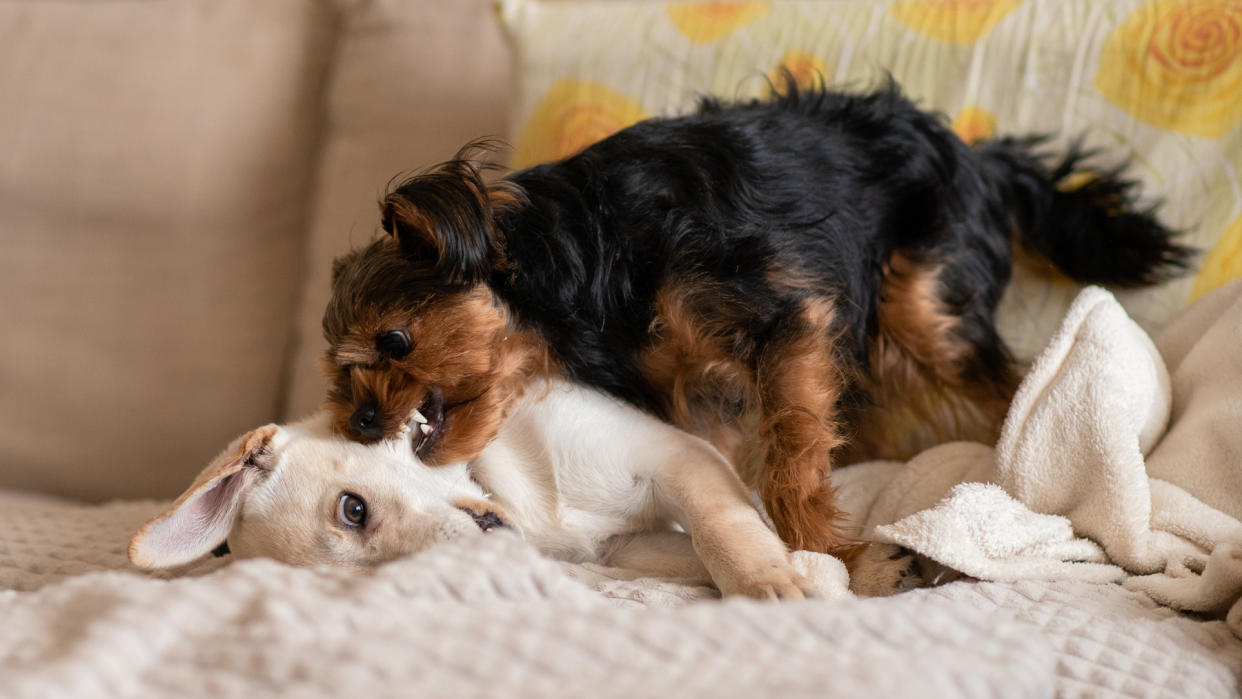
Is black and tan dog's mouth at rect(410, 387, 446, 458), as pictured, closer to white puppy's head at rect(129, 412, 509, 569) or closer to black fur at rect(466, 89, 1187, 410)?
white puppy's head at rect(129, 412, 509, 569)

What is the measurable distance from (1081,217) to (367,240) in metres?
1.52

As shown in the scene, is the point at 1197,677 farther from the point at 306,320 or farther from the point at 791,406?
the point at 306,320

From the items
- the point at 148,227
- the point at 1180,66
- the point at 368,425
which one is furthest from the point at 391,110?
the point at 1180,66

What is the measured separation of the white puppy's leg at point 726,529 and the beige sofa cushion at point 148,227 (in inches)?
58.2

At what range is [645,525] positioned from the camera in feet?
4.94

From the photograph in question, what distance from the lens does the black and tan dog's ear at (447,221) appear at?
4.53ft

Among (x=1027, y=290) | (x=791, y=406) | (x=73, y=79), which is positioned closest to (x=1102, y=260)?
(x=1027, y=290)

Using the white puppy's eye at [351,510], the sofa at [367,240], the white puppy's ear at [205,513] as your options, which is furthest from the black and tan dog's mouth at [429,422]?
the sofa at [367,240]

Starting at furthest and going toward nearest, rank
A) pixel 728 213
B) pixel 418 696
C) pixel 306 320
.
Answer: pixel 306 320
pixel 728 213
pixel 418 696

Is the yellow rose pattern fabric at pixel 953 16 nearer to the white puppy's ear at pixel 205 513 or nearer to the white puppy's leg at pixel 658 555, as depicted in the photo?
the white puppy's leg at pixel 658 555

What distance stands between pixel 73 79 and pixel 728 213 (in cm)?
196

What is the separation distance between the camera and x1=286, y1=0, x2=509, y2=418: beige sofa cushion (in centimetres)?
227

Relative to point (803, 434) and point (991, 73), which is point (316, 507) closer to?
point (803, 434)

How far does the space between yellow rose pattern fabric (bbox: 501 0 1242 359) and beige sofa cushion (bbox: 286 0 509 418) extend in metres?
0.24
